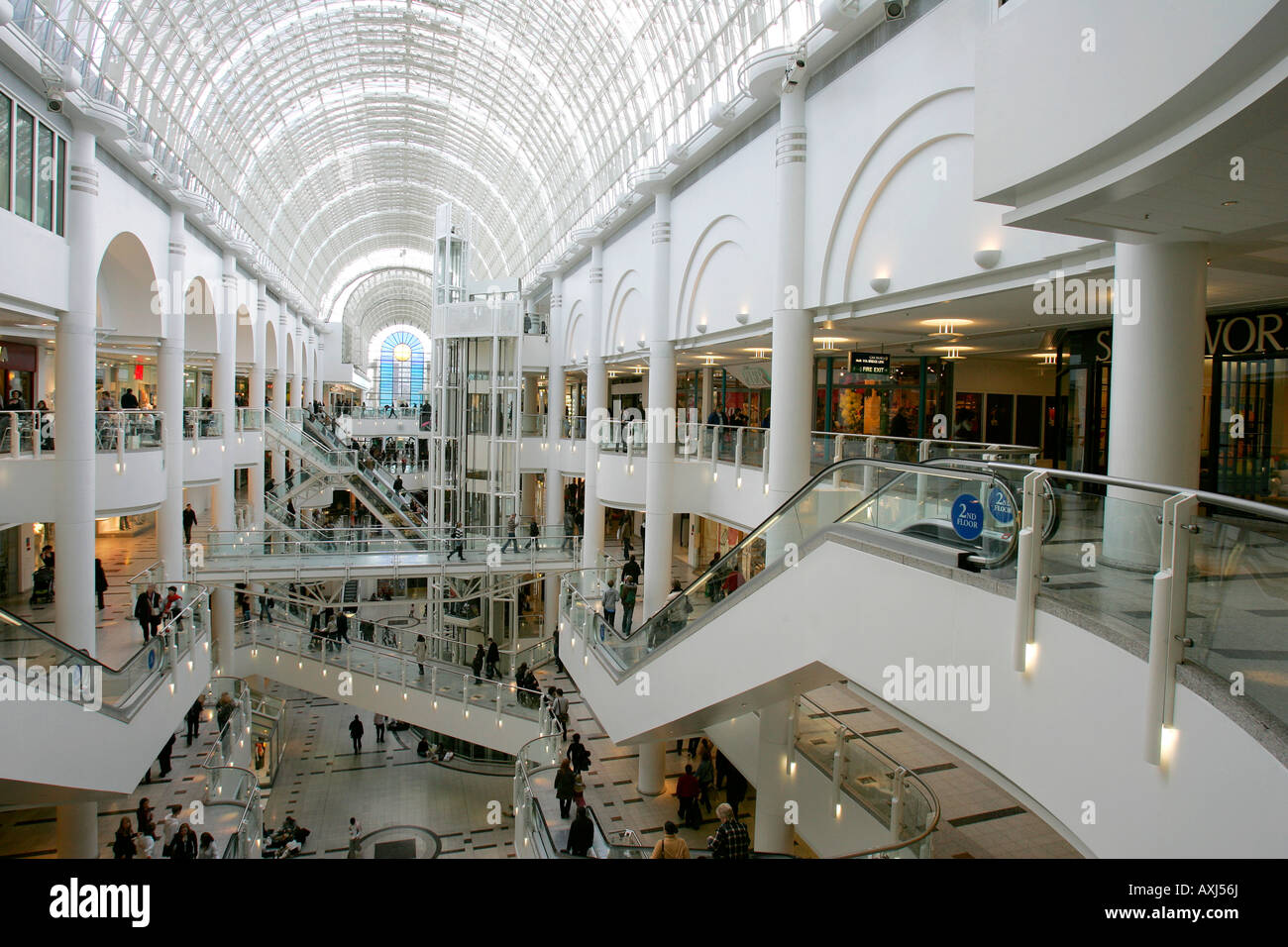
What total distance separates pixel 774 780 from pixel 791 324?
7997 millimetres

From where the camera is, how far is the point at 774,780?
14117 millimetres

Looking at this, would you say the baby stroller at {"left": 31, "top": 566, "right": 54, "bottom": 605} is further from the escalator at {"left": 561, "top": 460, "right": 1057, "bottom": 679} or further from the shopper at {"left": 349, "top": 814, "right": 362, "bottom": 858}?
the escalator at {"left": 561, "top": 460, "right": 1057, "bottom": 679}

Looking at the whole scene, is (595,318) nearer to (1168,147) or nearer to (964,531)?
(964,531)

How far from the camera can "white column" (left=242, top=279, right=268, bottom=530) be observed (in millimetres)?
30172

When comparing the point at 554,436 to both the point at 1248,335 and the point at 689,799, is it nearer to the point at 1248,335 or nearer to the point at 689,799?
the point at 689,799

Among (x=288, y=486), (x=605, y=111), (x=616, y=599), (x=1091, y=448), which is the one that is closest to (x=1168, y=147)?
(x=1091, y=448)

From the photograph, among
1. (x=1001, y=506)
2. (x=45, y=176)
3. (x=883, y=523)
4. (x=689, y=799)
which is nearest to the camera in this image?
(x=1001, y=506)

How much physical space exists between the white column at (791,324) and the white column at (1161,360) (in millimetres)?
6692

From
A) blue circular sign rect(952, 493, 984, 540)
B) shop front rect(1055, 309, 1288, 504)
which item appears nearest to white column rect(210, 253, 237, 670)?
shop front rect(1055, 309, 1288, 504)

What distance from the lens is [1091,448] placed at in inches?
468

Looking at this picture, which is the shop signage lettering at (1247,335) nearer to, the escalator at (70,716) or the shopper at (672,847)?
the shopper at (672,847)

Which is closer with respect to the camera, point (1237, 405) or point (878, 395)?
point (1237, 405)

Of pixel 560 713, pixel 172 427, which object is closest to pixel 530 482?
pixel 560 713

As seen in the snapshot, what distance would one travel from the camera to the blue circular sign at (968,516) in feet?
20.1
